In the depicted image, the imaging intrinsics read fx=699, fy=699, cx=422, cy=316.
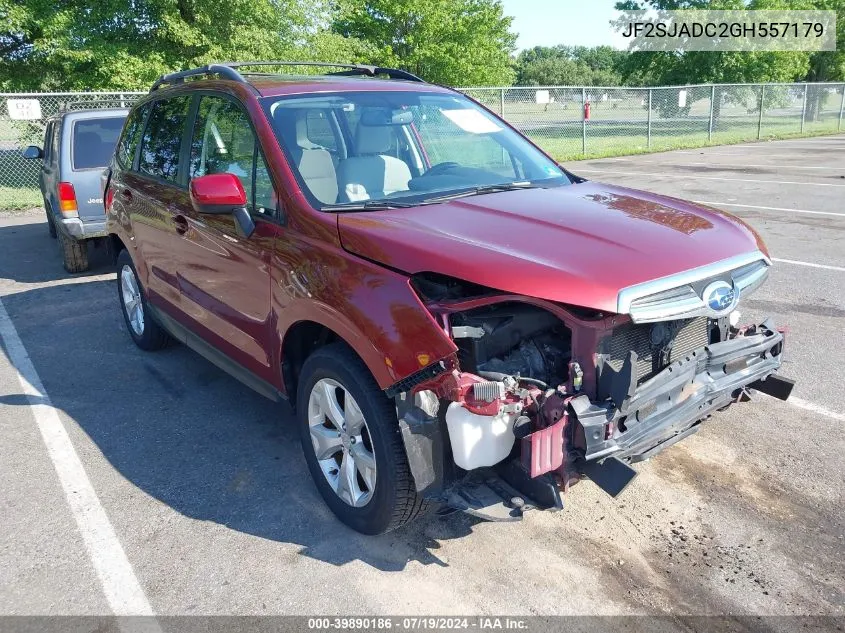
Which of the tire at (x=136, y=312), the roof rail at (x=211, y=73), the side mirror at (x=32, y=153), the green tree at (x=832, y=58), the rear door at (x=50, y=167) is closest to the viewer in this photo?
the roof rail at (x=211, y=73)

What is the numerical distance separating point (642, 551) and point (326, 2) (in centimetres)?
1872

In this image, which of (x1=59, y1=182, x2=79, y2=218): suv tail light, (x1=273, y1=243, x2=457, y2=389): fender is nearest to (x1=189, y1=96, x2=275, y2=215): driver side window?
(x1=273, y1=243, x2=457, y2=389): fender

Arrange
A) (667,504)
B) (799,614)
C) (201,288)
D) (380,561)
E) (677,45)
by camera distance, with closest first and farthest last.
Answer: (799,614) < (380,561) < (667,504) < (201,288) < (677,45)

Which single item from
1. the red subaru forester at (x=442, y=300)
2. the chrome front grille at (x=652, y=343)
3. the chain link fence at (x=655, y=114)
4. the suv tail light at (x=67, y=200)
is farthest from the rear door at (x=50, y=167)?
the chain link fence at (x=655, y=114)

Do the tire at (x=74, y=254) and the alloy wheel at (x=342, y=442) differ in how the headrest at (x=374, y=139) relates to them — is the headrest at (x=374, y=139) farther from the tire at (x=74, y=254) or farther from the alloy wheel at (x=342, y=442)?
the tire at (x=74, y=254)

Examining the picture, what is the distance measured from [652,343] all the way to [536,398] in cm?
59

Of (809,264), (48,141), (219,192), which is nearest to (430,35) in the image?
(48,141)

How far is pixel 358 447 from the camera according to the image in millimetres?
3186

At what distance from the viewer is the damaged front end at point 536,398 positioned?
8.76 feet

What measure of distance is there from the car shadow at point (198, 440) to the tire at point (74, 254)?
214cm

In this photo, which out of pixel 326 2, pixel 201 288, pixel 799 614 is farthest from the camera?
pixel 326 2

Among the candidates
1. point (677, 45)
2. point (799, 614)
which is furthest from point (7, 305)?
point (677, 45)

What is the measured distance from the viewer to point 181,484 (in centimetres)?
383

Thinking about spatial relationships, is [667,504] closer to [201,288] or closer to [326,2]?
[201,288]
